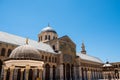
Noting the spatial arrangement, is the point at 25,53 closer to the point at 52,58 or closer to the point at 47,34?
the point at 52,58

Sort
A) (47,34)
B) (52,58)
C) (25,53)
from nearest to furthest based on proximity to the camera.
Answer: (25,53) → (52,58) → (47,34)

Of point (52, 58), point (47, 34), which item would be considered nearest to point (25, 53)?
point (52, 58)

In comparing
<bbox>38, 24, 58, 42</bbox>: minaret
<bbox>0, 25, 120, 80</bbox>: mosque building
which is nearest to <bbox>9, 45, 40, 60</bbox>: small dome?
<bbox>0, 25, 120, 80</bbox>: mosque building

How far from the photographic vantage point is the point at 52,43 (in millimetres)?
43938

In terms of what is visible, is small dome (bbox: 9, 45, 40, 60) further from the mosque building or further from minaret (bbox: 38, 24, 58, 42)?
minaret (bbox: 38, 24, 58, 42)

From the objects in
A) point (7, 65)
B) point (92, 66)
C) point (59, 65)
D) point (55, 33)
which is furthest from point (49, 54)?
point (92, 66)

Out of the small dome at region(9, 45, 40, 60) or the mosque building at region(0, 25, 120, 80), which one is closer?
the small dome at region(9, 45, 40, 60)

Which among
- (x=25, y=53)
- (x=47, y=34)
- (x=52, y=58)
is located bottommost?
(x=52, y=58)

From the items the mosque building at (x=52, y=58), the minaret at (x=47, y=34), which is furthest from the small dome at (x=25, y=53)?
the minaret at (x=47, y=34)

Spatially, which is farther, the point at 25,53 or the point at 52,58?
the point at 52,58

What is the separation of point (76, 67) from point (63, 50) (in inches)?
343

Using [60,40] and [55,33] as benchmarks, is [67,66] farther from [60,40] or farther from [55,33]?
[55,33]

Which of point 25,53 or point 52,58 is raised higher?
point 25,53

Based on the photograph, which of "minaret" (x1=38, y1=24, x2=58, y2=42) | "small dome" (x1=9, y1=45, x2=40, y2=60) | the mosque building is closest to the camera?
"small dome" (x1=9, y1=45, x2=40, y2=60)
